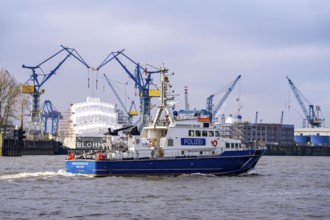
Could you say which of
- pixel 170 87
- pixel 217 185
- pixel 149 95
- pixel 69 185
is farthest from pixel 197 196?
pixel 149 95

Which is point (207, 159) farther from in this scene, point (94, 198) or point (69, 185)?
point (94, 198)

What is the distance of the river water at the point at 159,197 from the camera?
30.7 metres

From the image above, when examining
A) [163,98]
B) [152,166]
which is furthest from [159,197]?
[163,98]

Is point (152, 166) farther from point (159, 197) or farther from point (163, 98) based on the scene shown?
point (159, 197)

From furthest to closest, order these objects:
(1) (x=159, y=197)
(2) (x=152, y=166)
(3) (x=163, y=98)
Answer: (3) (x=163, y=98) < (2) (x=152, y=166) < (1) (x=159, y=197)

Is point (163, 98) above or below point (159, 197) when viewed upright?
above

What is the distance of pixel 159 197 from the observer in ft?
121

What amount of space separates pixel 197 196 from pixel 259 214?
23.9ft

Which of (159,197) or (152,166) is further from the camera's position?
(152,166)

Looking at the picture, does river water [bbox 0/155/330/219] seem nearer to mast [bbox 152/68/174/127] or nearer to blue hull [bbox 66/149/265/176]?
blue hull [bbox 66/149/265/176]

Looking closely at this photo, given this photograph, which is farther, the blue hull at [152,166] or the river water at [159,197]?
the blue hull at [152,166]

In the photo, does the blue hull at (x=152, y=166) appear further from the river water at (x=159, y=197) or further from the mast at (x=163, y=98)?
the mast at (x=163, y=98)

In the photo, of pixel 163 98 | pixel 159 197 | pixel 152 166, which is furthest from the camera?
pixel 163 98

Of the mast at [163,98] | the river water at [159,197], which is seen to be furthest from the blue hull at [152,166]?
the mast at [163,98]
